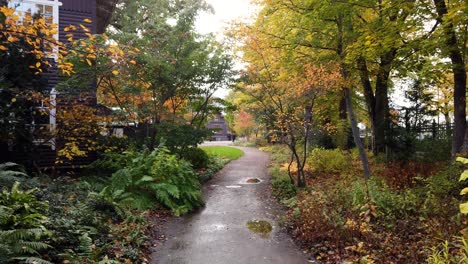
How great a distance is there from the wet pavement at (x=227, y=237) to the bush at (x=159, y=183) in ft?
1.73

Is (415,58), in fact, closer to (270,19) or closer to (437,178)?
(437,178)

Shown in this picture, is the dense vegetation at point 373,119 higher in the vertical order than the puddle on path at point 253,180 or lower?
higher

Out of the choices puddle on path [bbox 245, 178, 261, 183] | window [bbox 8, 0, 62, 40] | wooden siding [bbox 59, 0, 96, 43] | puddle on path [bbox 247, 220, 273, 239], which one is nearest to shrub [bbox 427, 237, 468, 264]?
puddle on path [bbox 247, 220, 273, 239]

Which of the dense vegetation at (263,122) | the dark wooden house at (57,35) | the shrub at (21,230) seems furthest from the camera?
the dark wooden house at (57,35)

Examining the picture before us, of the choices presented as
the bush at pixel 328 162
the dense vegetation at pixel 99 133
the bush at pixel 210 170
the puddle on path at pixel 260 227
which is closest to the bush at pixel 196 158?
the dense vegetation at pixel 99 133

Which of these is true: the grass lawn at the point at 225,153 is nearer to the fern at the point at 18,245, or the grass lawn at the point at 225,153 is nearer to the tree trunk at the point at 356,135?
the tree trunk at the point at 356,135

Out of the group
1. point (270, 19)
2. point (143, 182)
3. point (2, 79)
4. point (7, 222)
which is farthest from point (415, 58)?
point (2, 79)

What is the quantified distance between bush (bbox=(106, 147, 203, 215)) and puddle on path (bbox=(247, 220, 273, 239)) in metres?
1.91

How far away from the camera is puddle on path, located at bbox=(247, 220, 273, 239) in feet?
23.2

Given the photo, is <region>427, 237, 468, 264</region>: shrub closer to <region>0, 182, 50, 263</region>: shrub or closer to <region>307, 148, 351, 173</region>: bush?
<region>0, 182, 50, 263</region>: shrub

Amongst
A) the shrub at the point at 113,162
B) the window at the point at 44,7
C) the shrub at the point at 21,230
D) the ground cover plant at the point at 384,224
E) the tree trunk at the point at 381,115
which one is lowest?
the ground cover plant at the point at 384,224

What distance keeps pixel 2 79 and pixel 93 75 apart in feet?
10.3

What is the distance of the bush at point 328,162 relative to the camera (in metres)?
13.1

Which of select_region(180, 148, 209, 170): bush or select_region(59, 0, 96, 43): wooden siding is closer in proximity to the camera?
select_region(59, 0, 96, 43): wooden siding
